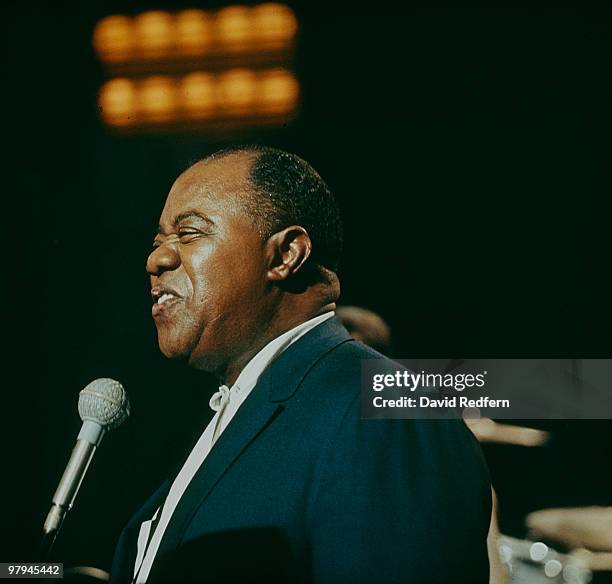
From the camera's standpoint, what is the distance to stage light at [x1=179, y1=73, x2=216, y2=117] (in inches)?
112

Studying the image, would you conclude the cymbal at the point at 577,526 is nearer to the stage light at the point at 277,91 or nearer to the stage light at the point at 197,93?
the stage light at the point at 277,91

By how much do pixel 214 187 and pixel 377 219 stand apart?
27.6 inches

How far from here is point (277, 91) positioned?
9.21ft

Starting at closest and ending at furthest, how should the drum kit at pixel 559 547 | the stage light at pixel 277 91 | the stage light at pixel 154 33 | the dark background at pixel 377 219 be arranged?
the drum kit at pixel 559 547
the dark background at pixel 377 219
the stage light at pixel 277 91
the stage light at pixel 154 33

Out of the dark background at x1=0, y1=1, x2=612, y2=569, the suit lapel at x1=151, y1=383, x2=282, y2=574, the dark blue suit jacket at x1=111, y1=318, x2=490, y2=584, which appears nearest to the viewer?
the dark blue suit jacket at x1=111, y1=318, x2=490, y2=584

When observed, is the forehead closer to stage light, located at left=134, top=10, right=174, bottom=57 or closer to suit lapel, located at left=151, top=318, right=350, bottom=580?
suit lapel, located at left=151, top=318, right=350, bottom=580

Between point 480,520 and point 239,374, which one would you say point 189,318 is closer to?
point 239,374

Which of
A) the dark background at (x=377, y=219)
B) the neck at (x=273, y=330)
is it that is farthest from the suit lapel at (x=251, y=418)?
the dark background at (x=377, y=219)

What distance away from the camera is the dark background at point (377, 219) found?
259 centimetres

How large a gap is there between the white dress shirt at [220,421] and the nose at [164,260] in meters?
0.42

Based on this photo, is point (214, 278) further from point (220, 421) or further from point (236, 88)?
point (236, 88)

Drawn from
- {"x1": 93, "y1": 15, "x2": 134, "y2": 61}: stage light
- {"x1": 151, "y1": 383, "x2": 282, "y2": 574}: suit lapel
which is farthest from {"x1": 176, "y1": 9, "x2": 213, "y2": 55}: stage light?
{"x1": 151, "y1": 383, "x2": 282, "y2": 574}: suit lapel

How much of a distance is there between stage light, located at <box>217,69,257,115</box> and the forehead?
1.77 ft

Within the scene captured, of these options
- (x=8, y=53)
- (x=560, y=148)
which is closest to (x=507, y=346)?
(x=560, y=148)
